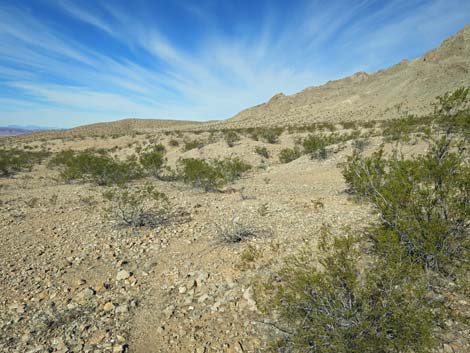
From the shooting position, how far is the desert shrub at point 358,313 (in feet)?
7.06

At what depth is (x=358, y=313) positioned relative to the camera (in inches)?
96.6

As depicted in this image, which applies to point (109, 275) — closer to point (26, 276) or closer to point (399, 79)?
point (26, 276)

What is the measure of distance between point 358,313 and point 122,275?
12.2 ft

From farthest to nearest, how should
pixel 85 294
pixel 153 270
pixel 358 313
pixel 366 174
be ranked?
1. pixel 366 174
2. pixel 153 270
3. pixel 85 294
4. pixel 358 313

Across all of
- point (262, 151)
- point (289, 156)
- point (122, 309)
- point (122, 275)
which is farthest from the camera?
point (262, 151)

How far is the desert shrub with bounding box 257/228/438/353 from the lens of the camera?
7.06ft

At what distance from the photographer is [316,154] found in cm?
→ 1358

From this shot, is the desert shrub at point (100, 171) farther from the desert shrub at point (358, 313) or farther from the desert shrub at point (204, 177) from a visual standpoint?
the desert shrub at point (358, 313)

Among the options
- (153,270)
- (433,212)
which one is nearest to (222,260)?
(153,270)

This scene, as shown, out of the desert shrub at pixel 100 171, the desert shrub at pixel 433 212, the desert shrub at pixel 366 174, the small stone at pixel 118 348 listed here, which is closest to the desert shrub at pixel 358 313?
the desert shrub at pixel 433 212

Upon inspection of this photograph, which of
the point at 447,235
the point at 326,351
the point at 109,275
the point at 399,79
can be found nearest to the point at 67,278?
the point at 109,275

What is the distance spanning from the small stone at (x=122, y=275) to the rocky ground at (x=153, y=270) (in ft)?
0.06

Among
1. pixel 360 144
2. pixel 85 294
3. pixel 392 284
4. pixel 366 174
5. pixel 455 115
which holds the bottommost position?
pixel 85 294

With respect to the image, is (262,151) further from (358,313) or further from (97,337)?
(358,313)
